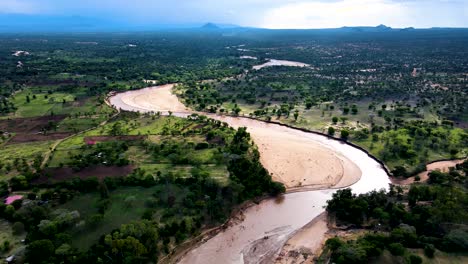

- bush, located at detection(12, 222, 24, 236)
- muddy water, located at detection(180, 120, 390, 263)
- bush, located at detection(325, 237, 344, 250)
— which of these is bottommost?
muddy water, located at detection(180, 120, 390, 263)

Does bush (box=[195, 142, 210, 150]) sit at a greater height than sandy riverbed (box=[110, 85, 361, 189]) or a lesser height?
greater

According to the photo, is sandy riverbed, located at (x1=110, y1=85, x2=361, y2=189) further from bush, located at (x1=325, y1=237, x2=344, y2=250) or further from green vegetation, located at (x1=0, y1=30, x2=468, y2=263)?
bush, located at (x1=325, y1=237, x2=344, y2=250)

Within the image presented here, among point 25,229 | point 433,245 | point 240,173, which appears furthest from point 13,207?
point 433,245

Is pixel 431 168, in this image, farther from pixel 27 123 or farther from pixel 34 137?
pixel 27 123

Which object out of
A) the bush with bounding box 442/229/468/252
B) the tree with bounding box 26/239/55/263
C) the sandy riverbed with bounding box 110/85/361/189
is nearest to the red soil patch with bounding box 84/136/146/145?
the sandy riverbed with bounding box 110/85/361/189

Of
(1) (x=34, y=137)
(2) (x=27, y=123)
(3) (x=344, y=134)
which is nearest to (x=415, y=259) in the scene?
(3) (x=344, y=134)

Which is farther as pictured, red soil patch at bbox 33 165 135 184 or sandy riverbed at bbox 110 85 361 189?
sandy riverbed at bbox 110 85 361 189

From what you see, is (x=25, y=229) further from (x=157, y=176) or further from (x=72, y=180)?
(x=157, y=176)
